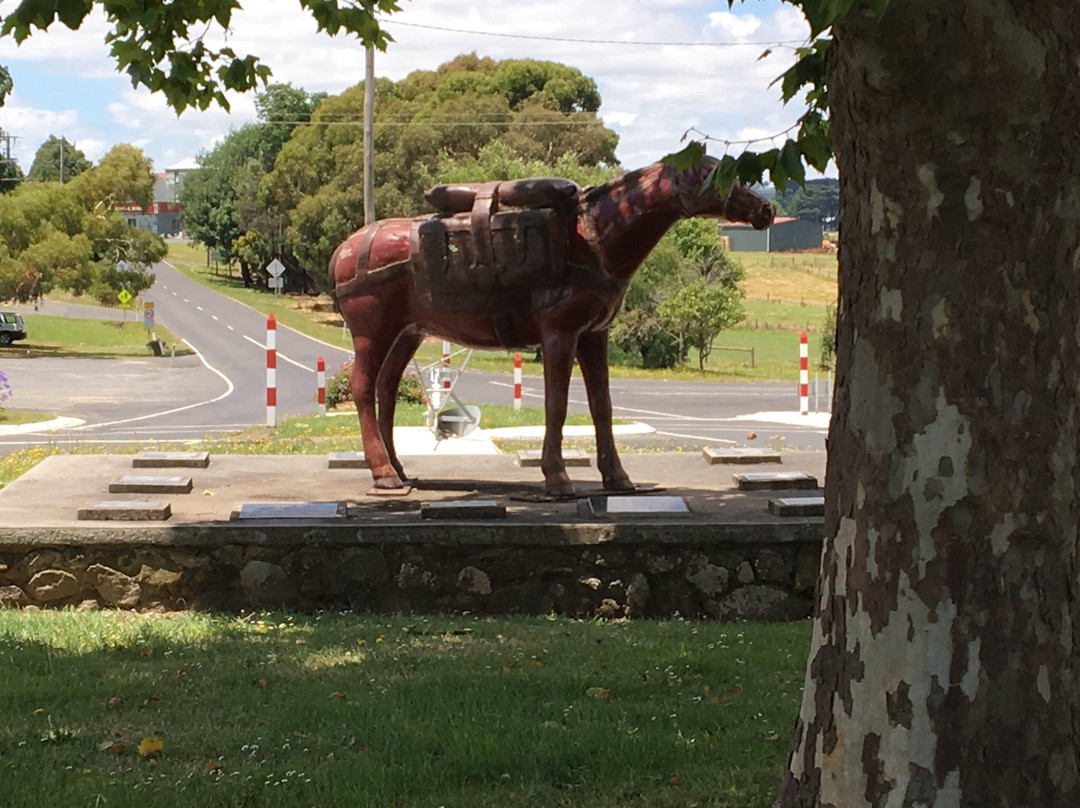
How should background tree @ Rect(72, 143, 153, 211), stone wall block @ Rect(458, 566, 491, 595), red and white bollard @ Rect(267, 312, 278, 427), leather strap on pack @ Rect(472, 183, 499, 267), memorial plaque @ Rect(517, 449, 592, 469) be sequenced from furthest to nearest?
background tree @ Rect(72, 143, 153, 211) → red and white bollard @ Rect(267, 312, 278, 427) → memorial plaque @ Rect(517, 449, 592, 469) → leather strap on pack @ Rect(472, 183, 499, 267) → stone wall block @ Rect(458, 566, 491, 595)

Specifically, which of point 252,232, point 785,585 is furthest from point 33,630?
point 252,232

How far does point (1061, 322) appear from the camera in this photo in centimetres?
336

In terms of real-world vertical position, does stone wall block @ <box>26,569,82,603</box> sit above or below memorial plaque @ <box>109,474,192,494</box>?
below

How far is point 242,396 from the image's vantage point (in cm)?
2959

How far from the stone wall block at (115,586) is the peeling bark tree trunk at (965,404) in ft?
16.4

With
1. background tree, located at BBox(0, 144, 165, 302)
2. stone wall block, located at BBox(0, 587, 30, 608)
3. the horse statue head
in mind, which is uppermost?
background tree, located at BBox(0, 144, 165, 302)

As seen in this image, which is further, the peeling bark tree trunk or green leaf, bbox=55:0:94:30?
green leaf, bbox=55:0:94:30

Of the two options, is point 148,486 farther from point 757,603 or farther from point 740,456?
point 740,456

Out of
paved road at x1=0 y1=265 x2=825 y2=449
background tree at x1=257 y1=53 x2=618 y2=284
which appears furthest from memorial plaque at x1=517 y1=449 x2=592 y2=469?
background tree at x1=257 y1=53 x2=618 y2=284

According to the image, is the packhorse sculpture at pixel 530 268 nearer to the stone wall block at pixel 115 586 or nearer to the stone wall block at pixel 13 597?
the stone wall block at pixel 115 586

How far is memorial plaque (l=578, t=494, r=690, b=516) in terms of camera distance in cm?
792

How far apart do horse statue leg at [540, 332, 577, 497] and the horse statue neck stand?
19.3 inches

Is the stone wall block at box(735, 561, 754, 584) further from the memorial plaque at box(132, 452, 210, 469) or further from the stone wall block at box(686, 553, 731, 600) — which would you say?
the memorial plaque at box(132, 452, 210, 469)

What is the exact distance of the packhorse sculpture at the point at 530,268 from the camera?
826cm
